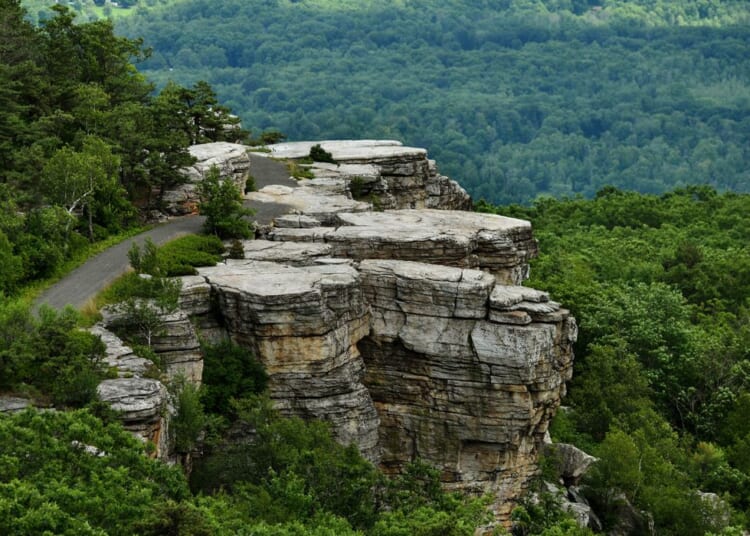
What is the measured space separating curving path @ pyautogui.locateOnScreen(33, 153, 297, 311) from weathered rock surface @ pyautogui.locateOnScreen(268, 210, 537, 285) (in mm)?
4170

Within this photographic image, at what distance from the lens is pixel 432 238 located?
154 feet

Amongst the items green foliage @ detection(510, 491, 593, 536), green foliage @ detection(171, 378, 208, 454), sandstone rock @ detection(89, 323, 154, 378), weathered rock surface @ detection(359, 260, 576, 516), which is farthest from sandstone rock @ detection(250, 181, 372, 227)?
green foliage @ detection(510, 491, 593, 536)

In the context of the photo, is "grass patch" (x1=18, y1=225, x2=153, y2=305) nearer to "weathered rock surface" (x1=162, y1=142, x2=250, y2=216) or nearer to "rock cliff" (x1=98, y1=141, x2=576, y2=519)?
"weathered rock surface" (x1=162, y1=142, x2=250, y2=216)

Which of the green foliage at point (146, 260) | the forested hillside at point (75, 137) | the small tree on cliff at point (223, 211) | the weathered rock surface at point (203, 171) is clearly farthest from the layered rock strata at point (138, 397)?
the weathered rock surface at point (203, 171)

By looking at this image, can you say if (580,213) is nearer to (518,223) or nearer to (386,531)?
(518,223)

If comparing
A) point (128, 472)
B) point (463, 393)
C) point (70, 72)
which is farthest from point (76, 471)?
point (70, 72)

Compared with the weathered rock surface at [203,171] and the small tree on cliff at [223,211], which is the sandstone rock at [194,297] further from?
the weathered rock surface at [203,171]

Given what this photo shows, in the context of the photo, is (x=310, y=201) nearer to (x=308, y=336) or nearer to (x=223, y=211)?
(x=223, y=211)

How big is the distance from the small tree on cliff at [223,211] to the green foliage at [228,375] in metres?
9.10

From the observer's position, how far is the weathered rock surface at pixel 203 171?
52969mm

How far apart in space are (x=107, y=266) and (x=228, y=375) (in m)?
8.01

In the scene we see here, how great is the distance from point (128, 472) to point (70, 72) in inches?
1504

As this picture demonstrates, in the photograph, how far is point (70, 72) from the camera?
60.6m

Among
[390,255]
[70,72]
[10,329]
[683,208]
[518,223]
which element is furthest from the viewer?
[683,208]
